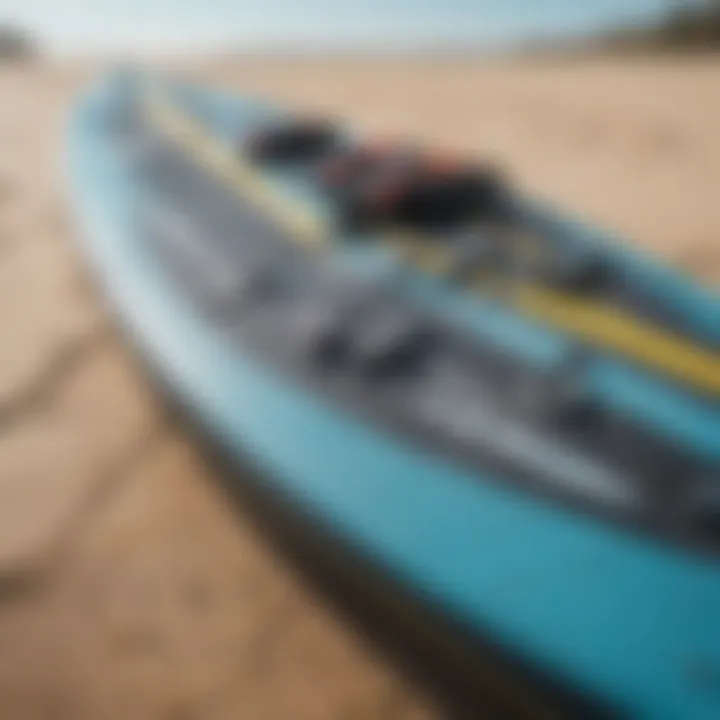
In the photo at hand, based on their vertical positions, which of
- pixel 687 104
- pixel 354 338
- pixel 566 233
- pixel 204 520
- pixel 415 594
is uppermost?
pixel 687 104

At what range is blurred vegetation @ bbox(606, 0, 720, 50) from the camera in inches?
159

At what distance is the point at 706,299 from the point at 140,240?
888 millimetres

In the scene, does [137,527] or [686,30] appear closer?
[137,527]

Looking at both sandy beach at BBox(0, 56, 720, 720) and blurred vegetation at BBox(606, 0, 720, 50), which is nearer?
sandy beach at BBox(0, 56, 720, 720)

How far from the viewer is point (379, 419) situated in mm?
1182

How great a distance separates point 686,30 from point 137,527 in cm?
353

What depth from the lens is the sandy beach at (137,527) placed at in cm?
108

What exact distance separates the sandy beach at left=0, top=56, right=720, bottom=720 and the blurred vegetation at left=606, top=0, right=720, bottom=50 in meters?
1.42

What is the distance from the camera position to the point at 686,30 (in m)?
4.11

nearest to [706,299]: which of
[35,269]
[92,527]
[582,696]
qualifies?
[582,696]

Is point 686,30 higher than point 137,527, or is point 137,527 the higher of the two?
point 686,30

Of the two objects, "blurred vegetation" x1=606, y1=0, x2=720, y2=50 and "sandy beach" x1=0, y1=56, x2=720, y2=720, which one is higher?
"blurred vegetation" x1=606, y1=0, x2=720, y2=50

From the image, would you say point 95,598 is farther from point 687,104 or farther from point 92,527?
point 687,104

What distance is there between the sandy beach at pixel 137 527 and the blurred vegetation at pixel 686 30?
1.42 meters
